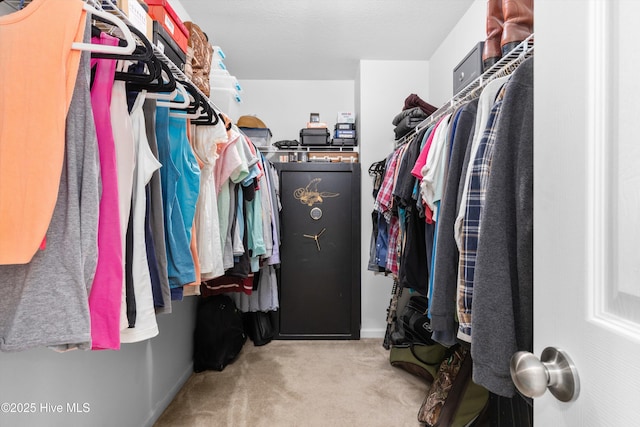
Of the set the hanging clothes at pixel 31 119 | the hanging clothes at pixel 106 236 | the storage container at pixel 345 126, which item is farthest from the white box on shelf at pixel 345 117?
the hanging clothes at pixel 31 119

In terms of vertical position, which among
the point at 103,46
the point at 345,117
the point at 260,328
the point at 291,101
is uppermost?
the point at 291,101

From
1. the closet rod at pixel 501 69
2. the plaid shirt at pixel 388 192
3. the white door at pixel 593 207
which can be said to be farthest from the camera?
the plaid shirt at pixel 388 192

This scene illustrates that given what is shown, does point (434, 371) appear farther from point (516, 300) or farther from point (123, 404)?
point (123, 404)

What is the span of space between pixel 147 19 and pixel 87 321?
3.11ft

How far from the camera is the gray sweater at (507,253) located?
0.61 metres

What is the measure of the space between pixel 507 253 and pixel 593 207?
1.07 ft

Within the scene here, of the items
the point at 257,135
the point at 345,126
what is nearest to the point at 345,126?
the point at 345,126

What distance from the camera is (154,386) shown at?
1562 mm

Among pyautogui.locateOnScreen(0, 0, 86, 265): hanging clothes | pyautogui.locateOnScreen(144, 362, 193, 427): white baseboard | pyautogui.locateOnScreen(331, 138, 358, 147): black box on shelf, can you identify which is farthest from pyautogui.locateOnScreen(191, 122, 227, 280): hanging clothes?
pyautogui.locateOnScreen(331, 138, 358, 147): black box on shelf

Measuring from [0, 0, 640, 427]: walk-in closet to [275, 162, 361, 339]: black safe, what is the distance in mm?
17

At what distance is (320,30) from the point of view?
2287 mm

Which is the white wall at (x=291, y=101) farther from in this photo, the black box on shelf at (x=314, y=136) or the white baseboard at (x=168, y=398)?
the white baseboard at (x=168, y=398)

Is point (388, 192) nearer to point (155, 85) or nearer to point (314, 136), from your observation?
point (314, 136)

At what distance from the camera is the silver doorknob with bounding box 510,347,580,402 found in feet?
1.11
